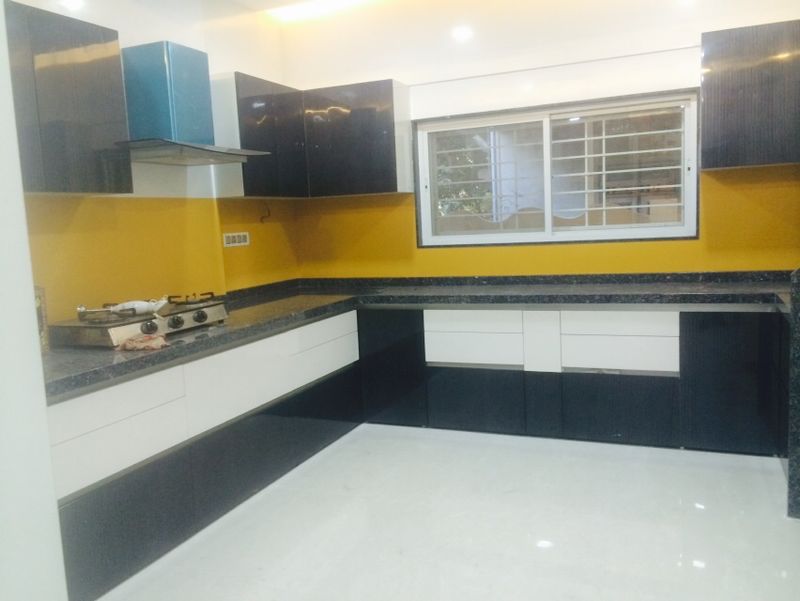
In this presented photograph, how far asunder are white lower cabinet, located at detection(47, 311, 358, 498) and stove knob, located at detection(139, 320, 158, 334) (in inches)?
8.4

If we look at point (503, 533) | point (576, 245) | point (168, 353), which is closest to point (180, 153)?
point (168, 353)

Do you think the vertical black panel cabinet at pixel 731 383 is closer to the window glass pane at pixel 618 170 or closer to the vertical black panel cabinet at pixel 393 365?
the window glass pane at pixel 618 170

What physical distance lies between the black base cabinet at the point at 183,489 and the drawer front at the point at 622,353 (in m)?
1.33

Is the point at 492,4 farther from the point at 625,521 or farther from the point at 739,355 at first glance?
the point at 625,521

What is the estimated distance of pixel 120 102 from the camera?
2680 mm

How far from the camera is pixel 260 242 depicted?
414cm

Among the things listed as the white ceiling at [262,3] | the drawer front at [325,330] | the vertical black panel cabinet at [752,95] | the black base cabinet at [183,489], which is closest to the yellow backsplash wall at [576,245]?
the vertical black panel cabinet at [752,95]

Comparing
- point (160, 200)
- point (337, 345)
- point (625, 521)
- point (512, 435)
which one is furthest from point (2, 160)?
point (512, 435)

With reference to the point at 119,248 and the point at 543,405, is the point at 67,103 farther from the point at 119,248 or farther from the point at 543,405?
the point at 543,405

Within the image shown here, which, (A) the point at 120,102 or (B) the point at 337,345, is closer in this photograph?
(A) the point at 120,102

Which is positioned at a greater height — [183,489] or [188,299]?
[188,299]

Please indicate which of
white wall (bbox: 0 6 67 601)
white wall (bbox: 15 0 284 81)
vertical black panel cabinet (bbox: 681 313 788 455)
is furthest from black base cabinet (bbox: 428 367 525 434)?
white wall (bbox: 0 6 67 601)

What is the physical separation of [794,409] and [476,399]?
163cm

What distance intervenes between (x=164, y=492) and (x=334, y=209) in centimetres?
240
